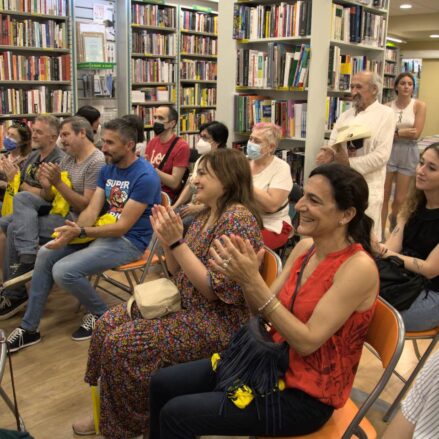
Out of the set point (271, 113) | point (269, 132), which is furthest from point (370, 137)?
point (271, 113)

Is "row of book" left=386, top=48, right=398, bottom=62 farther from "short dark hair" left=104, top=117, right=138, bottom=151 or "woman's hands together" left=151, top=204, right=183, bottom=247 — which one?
"woman's hands together" left=151, top=204, right=183, bottom=247

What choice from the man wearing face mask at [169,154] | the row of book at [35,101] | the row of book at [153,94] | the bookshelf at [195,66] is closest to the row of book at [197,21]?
the bookshelf at [195,66]

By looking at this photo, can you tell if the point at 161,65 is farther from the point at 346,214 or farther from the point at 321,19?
the point at 346,214

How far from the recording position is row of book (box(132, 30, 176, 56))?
6.81 meters

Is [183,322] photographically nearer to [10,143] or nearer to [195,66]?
[10,143]

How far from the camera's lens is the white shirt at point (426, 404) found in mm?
1054

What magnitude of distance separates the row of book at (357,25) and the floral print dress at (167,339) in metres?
2.64

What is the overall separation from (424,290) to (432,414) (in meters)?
1.25

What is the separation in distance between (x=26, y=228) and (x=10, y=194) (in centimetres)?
48

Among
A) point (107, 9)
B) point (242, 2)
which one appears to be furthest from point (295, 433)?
point (107, 9)

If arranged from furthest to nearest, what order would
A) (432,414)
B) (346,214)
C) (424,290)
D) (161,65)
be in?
(161,65) → (424,290) → (346,214) → (432,414)

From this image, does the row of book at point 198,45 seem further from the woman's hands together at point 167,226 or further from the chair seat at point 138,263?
the woman's hands together at point 167,226

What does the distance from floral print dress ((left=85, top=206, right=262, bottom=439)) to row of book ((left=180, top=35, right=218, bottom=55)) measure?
5.97m

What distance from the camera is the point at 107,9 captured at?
A: 6363mm
